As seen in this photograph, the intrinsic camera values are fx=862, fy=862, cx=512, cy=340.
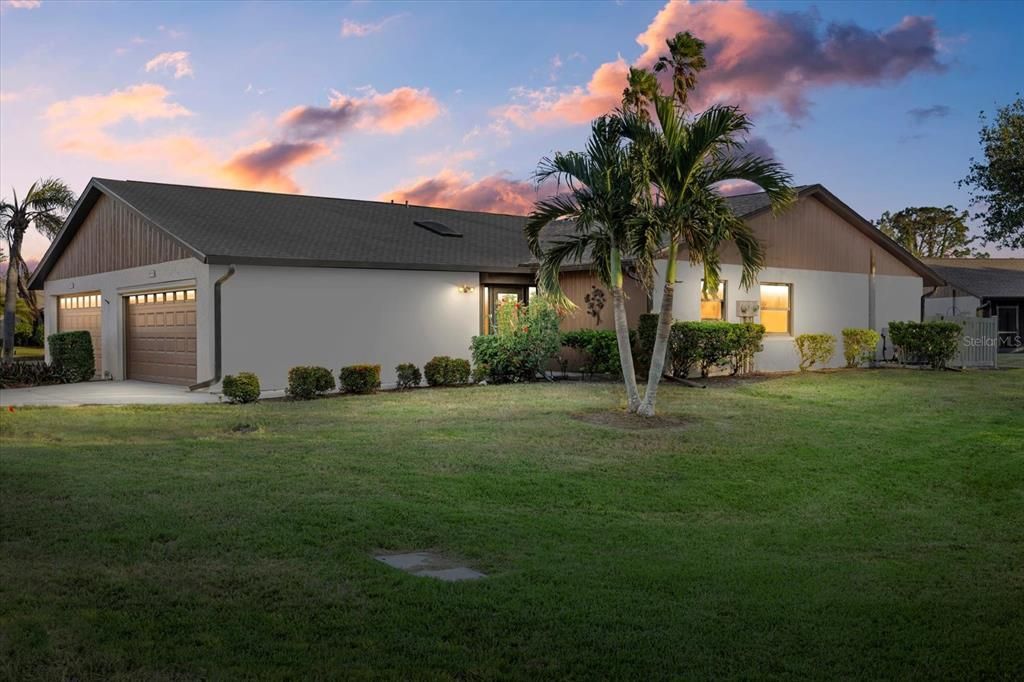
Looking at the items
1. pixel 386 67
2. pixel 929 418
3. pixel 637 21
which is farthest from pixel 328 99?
pixel 929 418

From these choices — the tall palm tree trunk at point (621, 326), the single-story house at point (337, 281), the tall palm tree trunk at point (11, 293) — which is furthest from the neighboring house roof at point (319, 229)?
the tall palm tree trunk at point (621, 326)

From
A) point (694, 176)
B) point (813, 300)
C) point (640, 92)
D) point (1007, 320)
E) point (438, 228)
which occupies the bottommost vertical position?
point (1007, 320)

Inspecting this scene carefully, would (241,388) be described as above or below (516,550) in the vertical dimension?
above

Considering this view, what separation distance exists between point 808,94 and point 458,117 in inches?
327

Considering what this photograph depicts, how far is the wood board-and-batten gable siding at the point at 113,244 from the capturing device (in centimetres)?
1950

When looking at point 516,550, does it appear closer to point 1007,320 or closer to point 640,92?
point 640,92

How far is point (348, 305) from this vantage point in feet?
62.1

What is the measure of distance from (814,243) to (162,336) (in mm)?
16469

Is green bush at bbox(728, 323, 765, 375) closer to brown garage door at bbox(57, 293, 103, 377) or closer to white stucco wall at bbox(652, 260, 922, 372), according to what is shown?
white stucco wall at bbox(652, 260, 922, 372)

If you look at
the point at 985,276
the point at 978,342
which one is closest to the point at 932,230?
the point at 985,276

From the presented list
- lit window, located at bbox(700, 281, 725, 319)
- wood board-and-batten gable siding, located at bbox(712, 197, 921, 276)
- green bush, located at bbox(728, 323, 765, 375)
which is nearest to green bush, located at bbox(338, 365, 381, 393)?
green bush, located at bbox(728, 323, 765, 375)

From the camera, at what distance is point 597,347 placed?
19.0 meters

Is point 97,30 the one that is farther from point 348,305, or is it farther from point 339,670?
point 339,670

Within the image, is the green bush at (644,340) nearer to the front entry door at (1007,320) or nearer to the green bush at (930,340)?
the green bush at (930,340)
